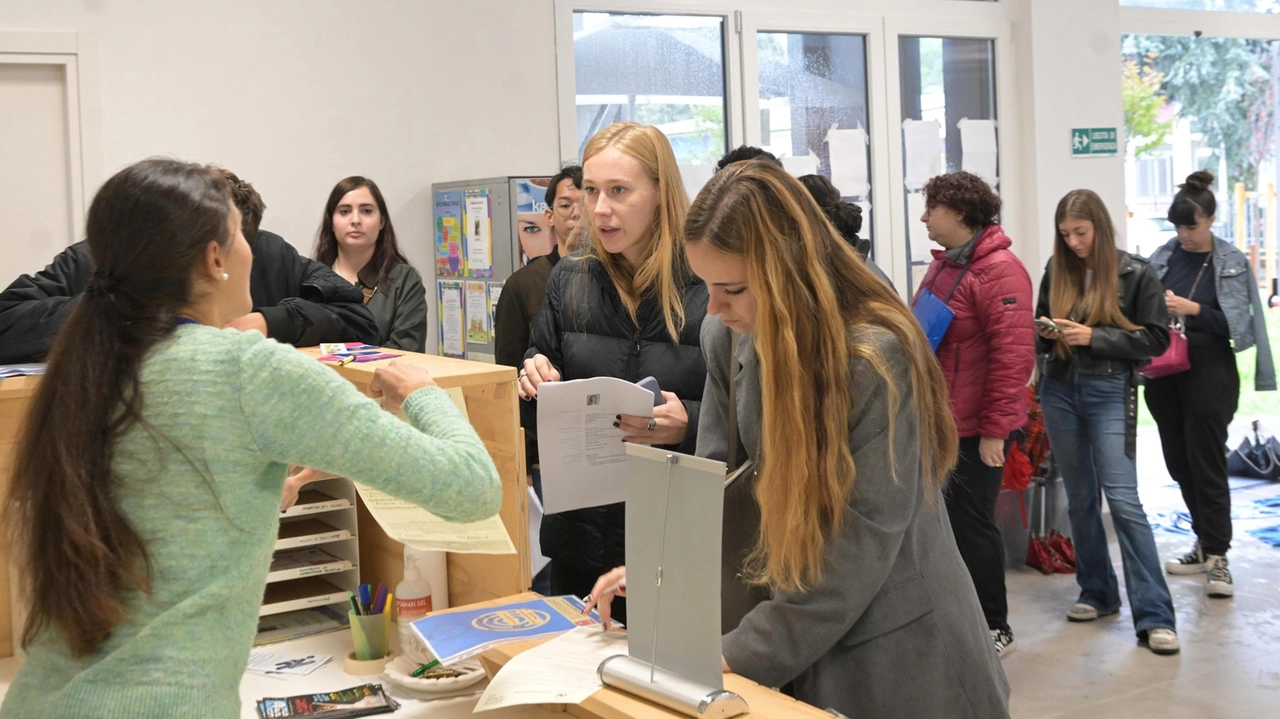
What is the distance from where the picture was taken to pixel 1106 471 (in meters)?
4.28

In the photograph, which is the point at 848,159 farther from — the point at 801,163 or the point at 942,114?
the point at 942,114

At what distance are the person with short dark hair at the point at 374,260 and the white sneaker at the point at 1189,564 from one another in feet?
11.7

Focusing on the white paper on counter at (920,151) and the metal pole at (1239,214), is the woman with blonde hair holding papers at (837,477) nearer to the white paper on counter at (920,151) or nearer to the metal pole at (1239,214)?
the white paper on counter at (920,151)

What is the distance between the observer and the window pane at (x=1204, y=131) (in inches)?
282

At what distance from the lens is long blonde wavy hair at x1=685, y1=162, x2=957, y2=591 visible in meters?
1.51

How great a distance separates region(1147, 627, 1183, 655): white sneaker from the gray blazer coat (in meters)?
2.95

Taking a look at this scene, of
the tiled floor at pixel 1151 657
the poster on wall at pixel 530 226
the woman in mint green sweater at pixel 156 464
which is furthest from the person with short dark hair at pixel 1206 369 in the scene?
the woman in mint green sweater at pixel 156 464

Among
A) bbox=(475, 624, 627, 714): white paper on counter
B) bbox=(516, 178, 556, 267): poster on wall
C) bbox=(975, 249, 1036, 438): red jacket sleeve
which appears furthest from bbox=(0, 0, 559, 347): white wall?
bbox=(475, 624, 627, 714): white paper on counter

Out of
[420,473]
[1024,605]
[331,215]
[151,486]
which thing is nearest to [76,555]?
[151,486]

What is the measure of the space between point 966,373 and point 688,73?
261 centimetres

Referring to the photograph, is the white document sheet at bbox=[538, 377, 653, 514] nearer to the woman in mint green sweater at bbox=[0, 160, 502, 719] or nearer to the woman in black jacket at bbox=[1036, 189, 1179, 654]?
the woman in mint green sweater at bbox=[0, 160, 502, 719]

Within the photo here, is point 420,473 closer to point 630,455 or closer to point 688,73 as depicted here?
point 630,455

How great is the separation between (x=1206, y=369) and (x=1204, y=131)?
9.64ft

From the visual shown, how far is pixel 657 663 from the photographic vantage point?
1.45 m
